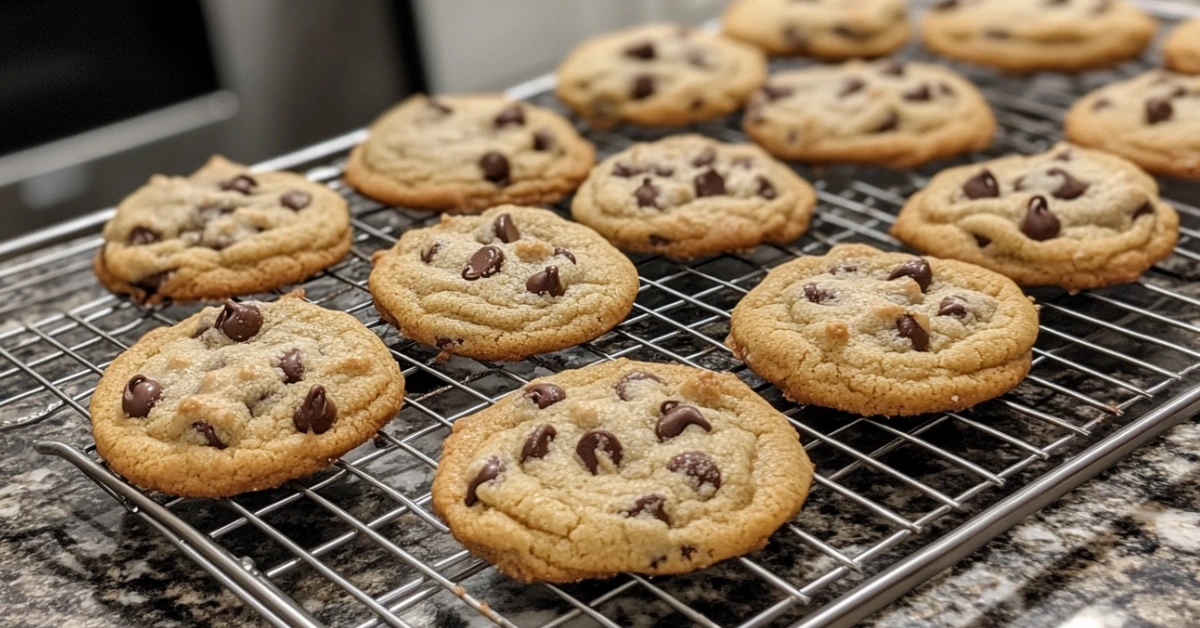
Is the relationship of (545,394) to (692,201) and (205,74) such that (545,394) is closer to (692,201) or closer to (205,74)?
(692,201)

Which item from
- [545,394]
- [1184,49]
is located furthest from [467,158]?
[1184,49]

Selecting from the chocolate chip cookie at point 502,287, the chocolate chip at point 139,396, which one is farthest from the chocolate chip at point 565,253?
the chocolate chip at point 139,396

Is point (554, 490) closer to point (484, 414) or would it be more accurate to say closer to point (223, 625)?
point (484, 414)

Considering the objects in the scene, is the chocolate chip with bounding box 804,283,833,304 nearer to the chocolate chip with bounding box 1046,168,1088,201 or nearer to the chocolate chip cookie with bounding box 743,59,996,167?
the chocolate chip with bounding box 1046,168,1088,201

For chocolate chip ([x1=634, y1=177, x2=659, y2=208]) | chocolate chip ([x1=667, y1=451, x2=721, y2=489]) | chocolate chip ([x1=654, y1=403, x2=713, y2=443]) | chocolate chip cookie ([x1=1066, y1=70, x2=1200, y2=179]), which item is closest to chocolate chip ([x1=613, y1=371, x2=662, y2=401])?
chocolate chip ([x1=654, y1=403, x2=713, y2=443])

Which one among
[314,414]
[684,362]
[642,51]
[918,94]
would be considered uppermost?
[642,51]

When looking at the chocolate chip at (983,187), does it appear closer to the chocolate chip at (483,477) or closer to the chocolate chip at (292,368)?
the chocolate chip at (483,477)
